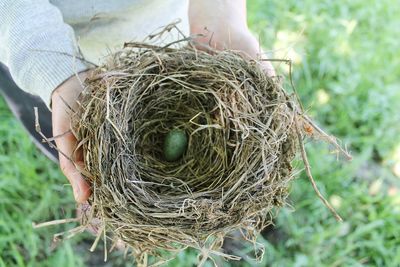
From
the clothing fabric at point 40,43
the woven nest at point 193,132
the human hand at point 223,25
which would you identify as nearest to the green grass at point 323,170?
the human hand at point 223,25

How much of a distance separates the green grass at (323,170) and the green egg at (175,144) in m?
0.41

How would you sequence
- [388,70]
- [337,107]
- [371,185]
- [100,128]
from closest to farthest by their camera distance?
1. [100,128]
2. [371,185]
3. [337,107]
4. [388,70]

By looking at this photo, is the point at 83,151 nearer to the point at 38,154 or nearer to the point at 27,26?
the point at 27,26

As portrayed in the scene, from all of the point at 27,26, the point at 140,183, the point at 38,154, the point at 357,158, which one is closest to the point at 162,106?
the point at 140,183

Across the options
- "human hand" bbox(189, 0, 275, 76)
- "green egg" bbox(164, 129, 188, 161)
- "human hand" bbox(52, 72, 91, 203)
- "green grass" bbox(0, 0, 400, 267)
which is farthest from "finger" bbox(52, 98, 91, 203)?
"green grass" bbox(0, 0, 400, 267)

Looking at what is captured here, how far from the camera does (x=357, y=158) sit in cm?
209

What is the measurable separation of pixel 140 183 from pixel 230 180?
201 millimetres

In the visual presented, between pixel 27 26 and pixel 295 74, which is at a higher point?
pixel 27 26

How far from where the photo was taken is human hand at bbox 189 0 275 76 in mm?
1410

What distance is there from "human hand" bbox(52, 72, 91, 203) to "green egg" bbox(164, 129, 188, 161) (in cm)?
33

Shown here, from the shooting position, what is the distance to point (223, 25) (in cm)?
147

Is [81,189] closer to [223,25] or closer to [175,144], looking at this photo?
[175,144]

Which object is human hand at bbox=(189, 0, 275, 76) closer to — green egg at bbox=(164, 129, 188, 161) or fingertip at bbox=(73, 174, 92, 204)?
green egg at bbox=(164, 129, 188, 161)

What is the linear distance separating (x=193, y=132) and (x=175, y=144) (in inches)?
2.6
